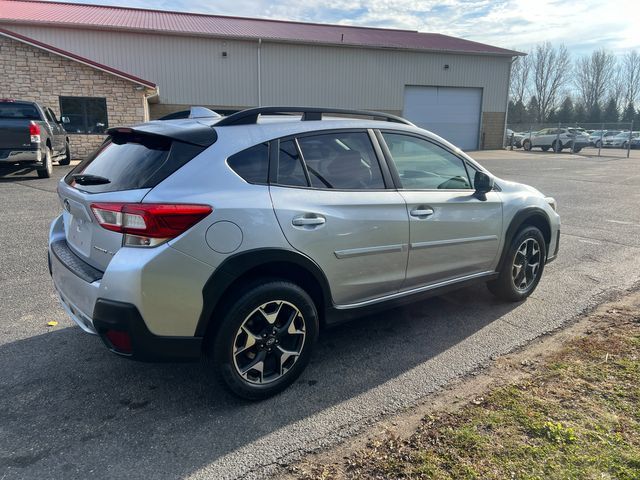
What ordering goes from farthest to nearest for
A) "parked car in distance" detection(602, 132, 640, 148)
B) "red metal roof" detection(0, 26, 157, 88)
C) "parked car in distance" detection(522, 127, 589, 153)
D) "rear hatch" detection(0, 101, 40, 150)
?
1. "parked car in distance" detection(602, 132, 640, 148)
2. "parked car in distance" detection(522, 127, 589, 153)
3. "red metal roof" detection(0, 26, 157, 88)
4. "rear hatch" detection(0, 101, 40, 150)

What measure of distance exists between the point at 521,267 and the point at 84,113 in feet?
62.5

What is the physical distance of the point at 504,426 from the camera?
2.76 m

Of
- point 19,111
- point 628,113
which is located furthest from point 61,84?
point 628,113

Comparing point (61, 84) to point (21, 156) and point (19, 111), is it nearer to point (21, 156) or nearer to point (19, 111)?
point (19, 111)

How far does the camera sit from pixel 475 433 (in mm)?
2697

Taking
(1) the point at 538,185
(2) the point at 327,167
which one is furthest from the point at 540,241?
(1) the point at 538,185

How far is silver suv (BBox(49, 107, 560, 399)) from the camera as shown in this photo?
2.64 meters

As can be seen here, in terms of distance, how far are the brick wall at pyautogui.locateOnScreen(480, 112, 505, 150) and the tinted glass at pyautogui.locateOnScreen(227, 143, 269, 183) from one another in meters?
32.1

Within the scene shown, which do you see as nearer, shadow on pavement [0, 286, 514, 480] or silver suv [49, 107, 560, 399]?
shadow on pavement [0, 286, 514, 480]

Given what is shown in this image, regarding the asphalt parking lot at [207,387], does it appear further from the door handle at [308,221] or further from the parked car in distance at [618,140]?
the parked car in distance at [618,140]

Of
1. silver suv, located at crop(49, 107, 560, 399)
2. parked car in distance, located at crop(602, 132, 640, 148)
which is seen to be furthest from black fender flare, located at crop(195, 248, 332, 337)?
parked car in distance, located at crop(602, 132, 640, 148)

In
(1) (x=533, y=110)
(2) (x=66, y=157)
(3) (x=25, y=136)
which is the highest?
(1) (x=533, y=110)

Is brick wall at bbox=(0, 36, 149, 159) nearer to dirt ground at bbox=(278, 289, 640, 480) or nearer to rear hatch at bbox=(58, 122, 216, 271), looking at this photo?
rear hatch at bbox=(58, 122, 216, 271)

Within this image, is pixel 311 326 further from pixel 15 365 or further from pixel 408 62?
pixel 408 62
